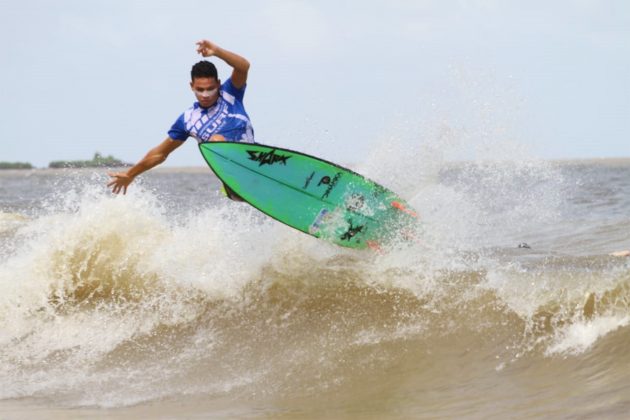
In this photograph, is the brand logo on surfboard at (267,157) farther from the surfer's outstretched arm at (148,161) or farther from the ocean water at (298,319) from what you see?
the ocean water at (298,319)

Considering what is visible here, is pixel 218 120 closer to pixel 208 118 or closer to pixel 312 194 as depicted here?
pixel 208 118

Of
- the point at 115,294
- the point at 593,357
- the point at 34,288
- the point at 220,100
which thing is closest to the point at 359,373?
the point at 593,357

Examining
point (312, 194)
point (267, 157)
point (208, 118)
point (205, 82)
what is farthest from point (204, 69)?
point (312, 194)

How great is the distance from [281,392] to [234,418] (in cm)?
62

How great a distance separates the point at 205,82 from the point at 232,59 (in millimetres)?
310

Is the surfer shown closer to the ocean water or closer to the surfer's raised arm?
the surfer's raised arm

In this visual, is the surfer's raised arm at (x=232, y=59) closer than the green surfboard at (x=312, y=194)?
Yes

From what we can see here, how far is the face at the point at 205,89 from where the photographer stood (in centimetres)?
701

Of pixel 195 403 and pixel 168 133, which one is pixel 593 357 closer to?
pixel 195 403

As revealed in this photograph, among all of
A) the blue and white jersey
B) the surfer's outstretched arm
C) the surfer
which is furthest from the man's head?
the surfer's outstretched arm

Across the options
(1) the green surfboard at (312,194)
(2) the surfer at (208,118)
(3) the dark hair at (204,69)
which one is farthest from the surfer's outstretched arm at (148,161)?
(3) the dark hair at (204,69)

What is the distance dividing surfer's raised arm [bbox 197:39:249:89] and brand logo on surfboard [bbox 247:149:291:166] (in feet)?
1.91

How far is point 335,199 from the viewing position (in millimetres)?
7520

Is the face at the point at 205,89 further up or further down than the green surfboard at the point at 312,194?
further up
